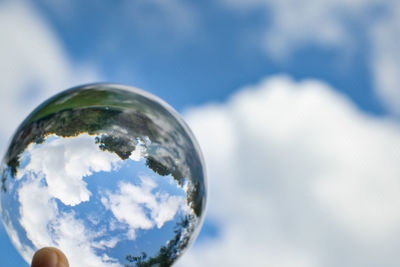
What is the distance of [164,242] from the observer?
10.3 ft

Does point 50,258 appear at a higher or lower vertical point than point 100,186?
lower

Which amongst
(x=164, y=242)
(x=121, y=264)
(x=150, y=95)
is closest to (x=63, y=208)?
(x=121, y=264)

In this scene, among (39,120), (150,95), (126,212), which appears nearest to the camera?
(126,212)

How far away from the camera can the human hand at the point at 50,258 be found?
2.94m

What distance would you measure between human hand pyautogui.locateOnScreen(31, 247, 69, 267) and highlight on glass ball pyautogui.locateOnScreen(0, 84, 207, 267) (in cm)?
4

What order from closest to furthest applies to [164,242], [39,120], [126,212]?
[126,212] < [164,242] < [39,120]

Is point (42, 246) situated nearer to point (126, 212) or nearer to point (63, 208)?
point (63, 208)

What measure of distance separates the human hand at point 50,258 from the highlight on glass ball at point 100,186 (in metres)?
0.04

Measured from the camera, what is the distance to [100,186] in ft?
9.46

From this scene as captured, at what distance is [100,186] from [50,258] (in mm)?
736

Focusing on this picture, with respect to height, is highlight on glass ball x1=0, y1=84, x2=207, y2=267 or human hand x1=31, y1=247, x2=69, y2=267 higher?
highlight on glass ball x1=0, y1=84, x2=207, y2=267

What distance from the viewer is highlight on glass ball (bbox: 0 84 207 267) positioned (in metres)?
2.89

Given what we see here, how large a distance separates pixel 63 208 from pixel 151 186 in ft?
2.37

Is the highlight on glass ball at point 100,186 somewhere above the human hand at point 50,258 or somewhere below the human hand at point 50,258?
above
